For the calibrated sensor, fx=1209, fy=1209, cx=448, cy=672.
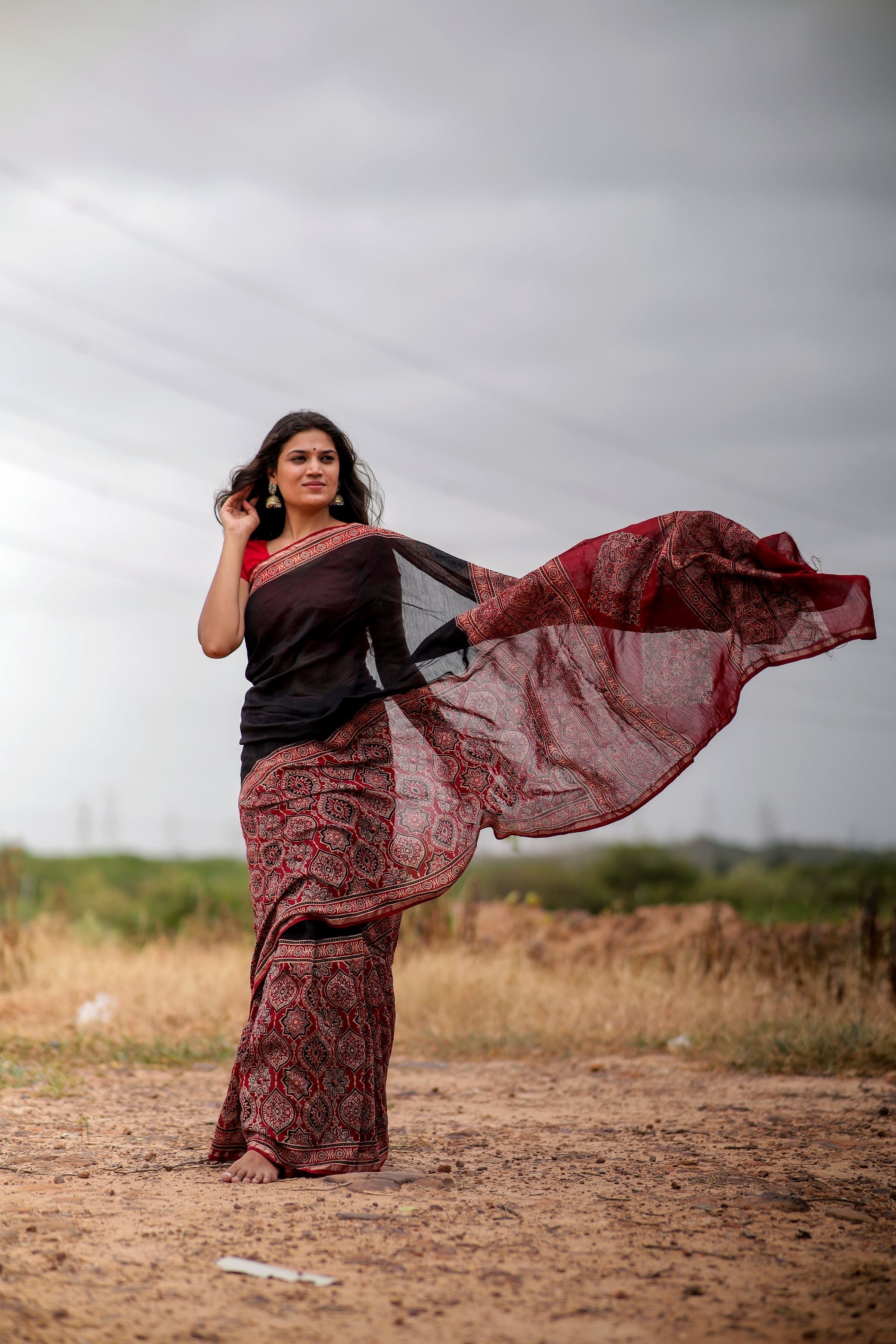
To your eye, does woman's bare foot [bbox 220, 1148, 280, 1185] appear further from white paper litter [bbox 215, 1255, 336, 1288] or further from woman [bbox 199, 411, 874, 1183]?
white paper litter [bbox 215, 1255, 336, 1288]

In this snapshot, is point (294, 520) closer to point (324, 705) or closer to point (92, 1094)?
point (324, 705)

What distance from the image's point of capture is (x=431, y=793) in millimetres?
4129

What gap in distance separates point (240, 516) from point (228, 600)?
1.21 ft

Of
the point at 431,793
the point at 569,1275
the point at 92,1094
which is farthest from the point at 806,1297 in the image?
the point at 92,1094

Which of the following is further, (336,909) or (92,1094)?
(92,1094)

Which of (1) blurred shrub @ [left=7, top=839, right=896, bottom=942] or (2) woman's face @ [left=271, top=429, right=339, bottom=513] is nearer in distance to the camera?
(2) woman's face @ [left=271, top=429, right=339, bottom=513]

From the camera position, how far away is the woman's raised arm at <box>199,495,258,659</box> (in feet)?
13.8

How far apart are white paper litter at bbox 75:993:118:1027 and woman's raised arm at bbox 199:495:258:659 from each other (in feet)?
13.0

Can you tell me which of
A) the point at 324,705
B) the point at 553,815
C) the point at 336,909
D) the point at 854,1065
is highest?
the point at 324,705

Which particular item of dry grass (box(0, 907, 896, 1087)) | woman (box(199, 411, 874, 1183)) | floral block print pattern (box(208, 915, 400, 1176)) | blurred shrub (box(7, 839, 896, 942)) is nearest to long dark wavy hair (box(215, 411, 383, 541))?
woman (box(199, 411, 874, 1183))

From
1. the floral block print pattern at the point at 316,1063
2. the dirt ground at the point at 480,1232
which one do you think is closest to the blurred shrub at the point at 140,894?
the dirt ground at the point at 480,1232

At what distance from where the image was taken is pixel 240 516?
14.4ft

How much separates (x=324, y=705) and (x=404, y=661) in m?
0.36

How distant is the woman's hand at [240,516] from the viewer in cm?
432
